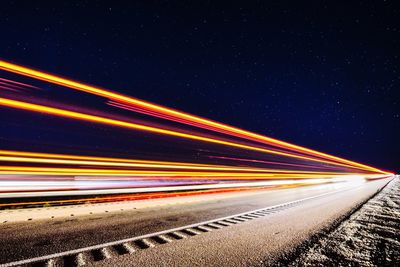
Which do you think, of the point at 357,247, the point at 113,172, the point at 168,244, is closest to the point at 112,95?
the point at 113,172

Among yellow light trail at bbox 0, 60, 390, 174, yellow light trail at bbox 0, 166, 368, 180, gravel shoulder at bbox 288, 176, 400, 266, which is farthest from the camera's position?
yellow light trail at bbox 0, 60, 390, 174

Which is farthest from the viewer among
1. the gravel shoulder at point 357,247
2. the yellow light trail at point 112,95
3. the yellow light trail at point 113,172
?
the yellow light trail at point 112,95

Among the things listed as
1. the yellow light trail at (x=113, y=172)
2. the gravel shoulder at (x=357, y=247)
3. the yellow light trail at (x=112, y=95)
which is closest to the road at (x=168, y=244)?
the gravel shoulder at (x=357, y=247)

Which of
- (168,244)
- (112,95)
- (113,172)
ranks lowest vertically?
(113,172)

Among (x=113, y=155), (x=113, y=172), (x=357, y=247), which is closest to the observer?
(x=357, y=247)

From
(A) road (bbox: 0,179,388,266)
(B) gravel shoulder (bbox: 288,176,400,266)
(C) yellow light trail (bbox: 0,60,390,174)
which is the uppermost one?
(C) yellow light trail (bbox: 0,60,390,174)

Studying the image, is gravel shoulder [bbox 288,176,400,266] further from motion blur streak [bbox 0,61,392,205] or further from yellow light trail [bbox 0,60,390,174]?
yellow light trail [bbox 0,60,390,174]

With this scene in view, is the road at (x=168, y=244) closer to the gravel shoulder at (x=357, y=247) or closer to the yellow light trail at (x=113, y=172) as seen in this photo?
the gravel shoulder at (x=357, y=247)

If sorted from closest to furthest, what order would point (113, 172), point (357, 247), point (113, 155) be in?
point (357, 247)
point (113, 172)
point (113, 155)

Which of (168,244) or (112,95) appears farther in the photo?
(112,95)

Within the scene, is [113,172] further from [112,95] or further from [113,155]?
[112,95]

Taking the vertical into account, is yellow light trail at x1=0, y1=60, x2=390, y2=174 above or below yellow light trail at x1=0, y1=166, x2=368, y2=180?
above

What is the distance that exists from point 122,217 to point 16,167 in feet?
16.3

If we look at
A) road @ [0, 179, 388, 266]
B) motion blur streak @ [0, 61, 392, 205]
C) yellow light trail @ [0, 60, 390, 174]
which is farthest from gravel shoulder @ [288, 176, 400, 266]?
yellow light trail @ [0, 60, 390, 174]
